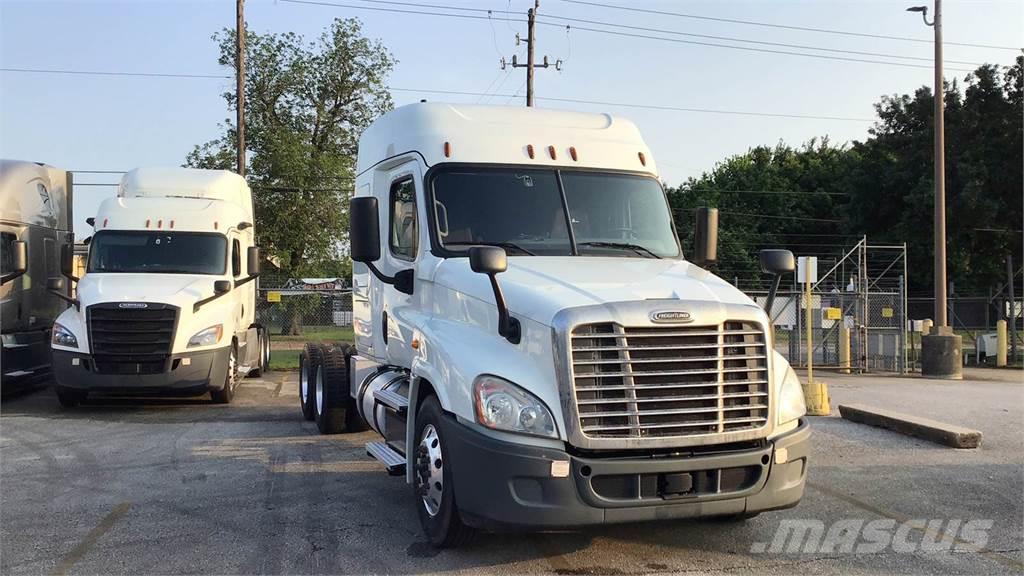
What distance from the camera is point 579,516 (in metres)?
4.47

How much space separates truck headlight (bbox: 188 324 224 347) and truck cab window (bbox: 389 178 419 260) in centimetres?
600

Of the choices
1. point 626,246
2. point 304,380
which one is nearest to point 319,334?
point 304,380

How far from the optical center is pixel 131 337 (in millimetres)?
11219

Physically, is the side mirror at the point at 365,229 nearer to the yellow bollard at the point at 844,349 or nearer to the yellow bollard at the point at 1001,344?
the yellow bollard at the point at 844,349

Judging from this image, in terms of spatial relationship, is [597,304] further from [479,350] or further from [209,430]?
[209,430]

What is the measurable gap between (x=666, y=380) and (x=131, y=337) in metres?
9.00

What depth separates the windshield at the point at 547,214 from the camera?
593cm

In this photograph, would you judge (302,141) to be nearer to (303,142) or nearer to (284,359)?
(303,142)

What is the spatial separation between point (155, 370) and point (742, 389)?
9.13 meters

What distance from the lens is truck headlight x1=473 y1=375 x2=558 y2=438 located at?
14.9 ft

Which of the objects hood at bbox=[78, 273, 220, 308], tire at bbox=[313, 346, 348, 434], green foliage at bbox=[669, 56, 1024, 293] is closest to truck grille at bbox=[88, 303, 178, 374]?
hood at bbox=[78, 273, 220, 308]

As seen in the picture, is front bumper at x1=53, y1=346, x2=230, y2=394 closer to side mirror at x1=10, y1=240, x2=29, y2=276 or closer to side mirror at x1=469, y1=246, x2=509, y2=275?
side mirror at x1=10, y1=240, x2=29, y2=276

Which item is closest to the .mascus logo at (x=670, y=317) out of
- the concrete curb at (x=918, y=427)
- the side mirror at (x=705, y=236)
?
A: the side mirror at (x=705, y=236)

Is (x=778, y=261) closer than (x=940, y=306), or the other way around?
(x=778, y=261)
